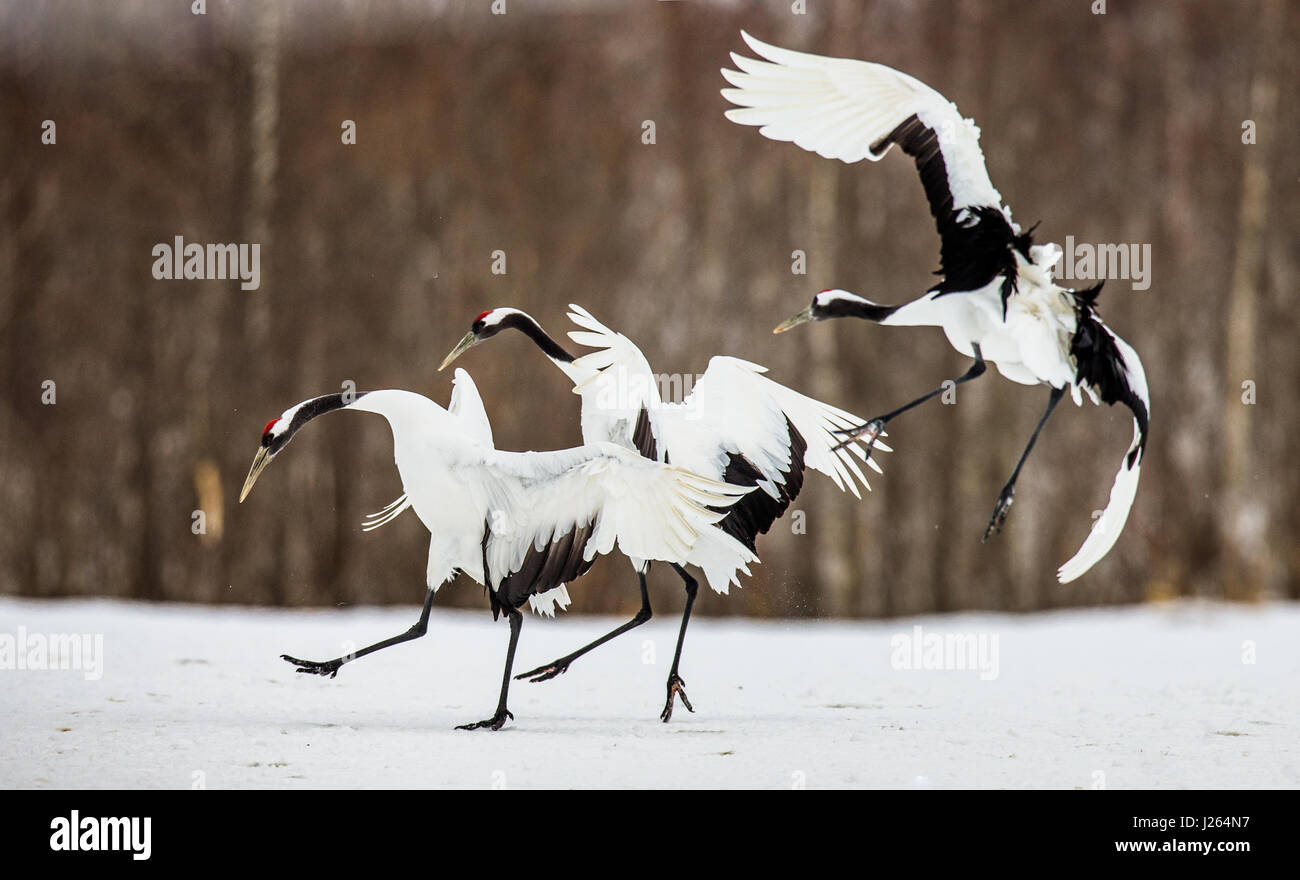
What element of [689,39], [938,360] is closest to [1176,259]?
[938,360]

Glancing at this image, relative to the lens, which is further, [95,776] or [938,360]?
A: [938,360]

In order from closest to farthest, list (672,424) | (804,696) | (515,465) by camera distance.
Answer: (515,465), (672,424), (804,696)

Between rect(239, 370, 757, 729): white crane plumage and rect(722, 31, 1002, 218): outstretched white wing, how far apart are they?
2.63 ft

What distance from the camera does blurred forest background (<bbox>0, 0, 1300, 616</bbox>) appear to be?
533 cm

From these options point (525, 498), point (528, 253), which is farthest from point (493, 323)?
point (528, 253)

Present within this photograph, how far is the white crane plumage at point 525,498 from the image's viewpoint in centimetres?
284

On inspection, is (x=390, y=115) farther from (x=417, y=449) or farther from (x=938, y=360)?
(x=417, y=449)

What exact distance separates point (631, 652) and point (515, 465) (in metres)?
1.88

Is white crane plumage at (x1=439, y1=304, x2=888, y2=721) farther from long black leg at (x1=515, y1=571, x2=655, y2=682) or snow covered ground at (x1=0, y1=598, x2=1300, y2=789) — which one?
snow covered ground at (x1=0, y1=598, x2=1300, y2=789)

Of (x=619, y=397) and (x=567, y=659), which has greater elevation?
(x=619, y=397)

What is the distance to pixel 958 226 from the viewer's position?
2.82 m

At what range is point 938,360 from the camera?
5324mm

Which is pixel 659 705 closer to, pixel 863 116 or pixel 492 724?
pixel 492 724

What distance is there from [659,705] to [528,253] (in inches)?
97.7
